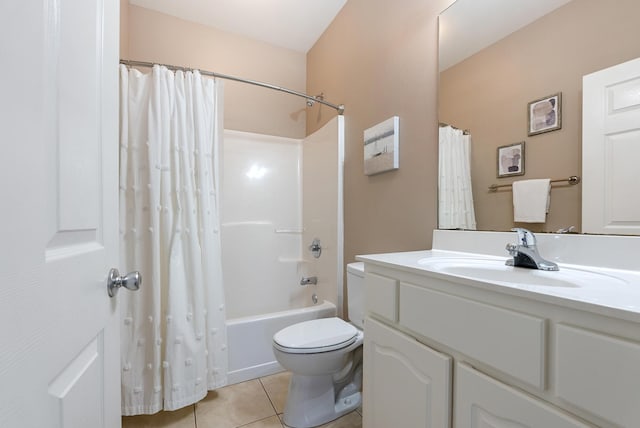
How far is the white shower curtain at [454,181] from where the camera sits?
3.88ft

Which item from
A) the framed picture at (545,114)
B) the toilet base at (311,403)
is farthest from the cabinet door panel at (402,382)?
the framed picture at (545,114)

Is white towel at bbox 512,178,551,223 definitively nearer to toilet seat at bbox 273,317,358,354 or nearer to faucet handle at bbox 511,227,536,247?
faucet handle at bbox 511,227,536,247

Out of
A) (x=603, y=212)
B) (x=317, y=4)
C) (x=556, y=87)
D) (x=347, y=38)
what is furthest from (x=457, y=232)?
(x=317, y=4)

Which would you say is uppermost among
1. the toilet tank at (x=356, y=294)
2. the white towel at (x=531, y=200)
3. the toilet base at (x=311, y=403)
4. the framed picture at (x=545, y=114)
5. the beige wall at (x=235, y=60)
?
the beige wall at (x=235, y=60)

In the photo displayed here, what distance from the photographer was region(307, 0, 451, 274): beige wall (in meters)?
1.31

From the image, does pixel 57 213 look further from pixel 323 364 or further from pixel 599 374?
pixel 323 364

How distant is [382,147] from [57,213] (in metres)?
1.39

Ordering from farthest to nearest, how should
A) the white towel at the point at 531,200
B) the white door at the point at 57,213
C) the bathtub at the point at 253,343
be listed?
1. the bathtub at the point at 253,343
2. the white towel at the point at 531,200
3. the white door at the point at 57,213

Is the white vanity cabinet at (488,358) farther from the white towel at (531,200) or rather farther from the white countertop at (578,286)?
the white towel at (531,200)

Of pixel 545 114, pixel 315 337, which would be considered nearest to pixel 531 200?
pixel 545 114

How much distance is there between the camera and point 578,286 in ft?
2.16

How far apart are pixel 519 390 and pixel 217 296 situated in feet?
4.50

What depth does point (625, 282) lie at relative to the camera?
25.6 inches

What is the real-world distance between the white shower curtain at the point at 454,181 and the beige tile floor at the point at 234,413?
1.13 metres
